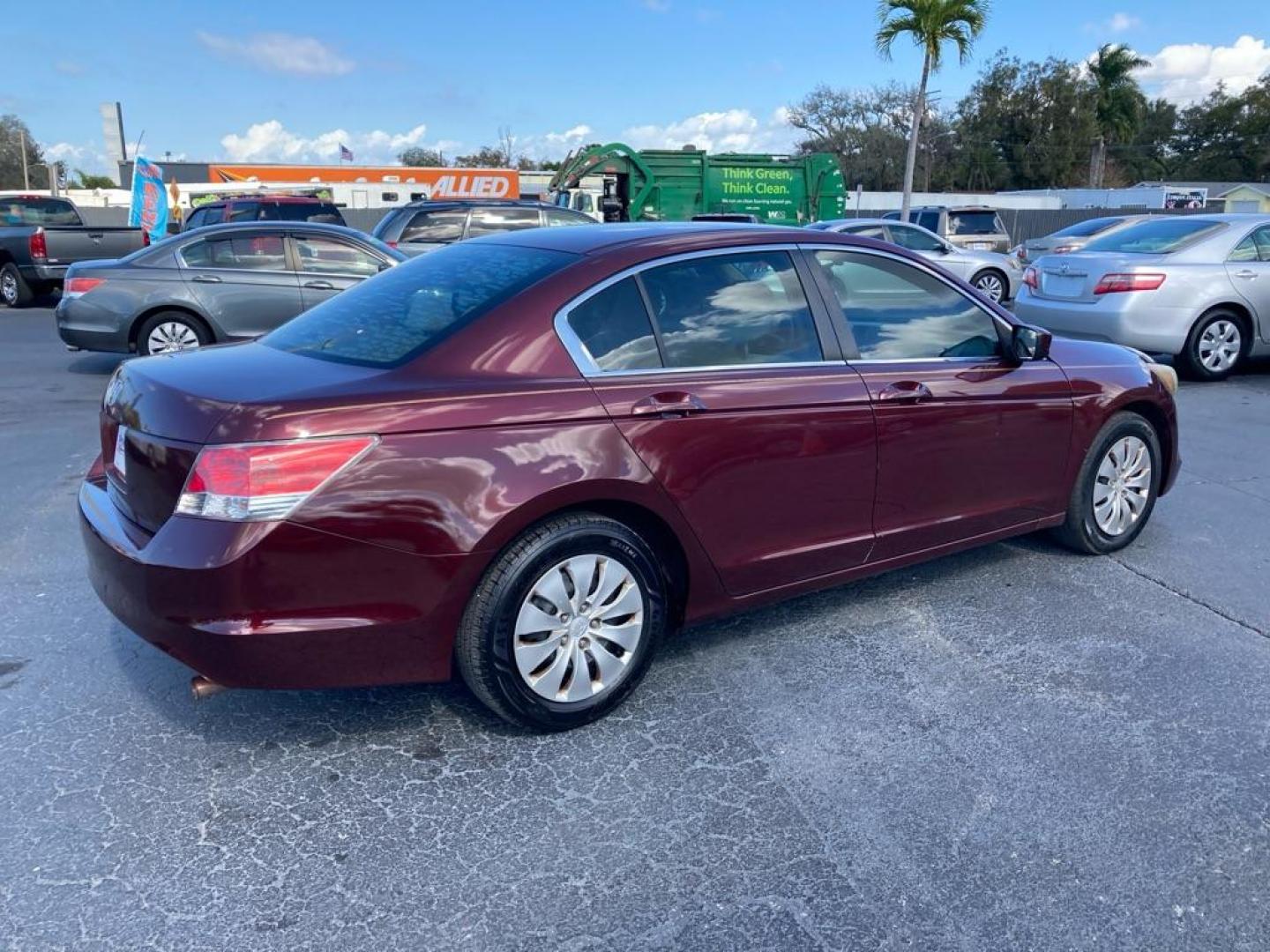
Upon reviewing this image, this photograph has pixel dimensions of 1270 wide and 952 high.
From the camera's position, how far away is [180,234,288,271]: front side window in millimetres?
9836

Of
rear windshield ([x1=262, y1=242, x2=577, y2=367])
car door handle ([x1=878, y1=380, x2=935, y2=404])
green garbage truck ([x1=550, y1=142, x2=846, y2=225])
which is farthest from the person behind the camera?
green garbage truck ([x1=550, y1=142, x2=846, y2=225])

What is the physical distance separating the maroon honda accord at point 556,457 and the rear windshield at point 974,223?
55.2 feet

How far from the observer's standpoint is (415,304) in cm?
365

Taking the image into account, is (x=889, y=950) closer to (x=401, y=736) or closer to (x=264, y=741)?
(x=401, y=736)

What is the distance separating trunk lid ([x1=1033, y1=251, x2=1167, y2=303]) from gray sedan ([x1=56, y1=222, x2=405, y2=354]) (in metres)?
6.55

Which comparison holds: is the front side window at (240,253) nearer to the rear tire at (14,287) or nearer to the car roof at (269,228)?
the car roof at (269,228)

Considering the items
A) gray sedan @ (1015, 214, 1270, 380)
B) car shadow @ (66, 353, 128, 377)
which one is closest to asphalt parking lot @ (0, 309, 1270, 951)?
gray sedan @ (1015, 214, 1270, 380)

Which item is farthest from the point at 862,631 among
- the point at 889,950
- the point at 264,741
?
the point at 264,741

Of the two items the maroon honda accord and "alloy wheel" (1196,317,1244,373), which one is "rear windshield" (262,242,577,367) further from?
"alloy wheel" (1196,317,1244,373)

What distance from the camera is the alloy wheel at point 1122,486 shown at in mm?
4957

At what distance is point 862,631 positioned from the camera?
4.24 meters

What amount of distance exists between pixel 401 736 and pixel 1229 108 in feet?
262

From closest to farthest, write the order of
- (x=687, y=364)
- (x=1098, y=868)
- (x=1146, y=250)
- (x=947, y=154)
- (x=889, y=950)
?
(x=889, y=950) → (x=1098, y=868) → (x=687, y=364) → (x=1146, y=250) → (x=947, y=154)

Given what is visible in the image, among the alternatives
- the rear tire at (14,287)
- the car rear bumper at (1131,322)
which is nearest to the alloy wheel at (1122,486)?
the car rear bumper at (1131,322)
